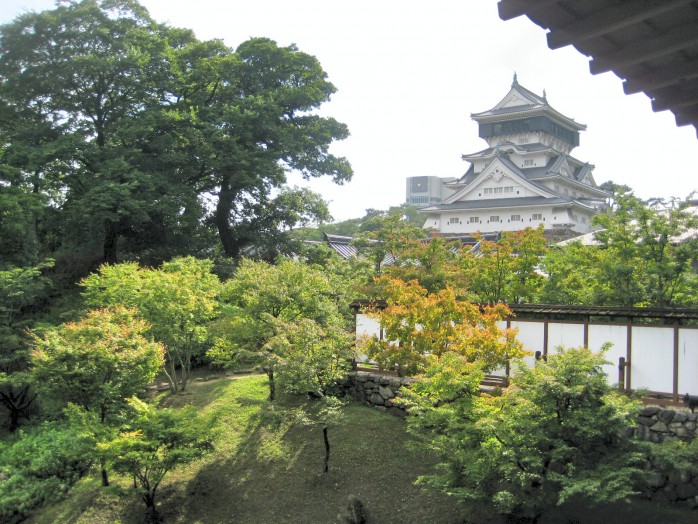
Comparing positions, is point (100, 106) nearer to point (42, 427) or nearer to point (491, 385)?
point (42, 427)

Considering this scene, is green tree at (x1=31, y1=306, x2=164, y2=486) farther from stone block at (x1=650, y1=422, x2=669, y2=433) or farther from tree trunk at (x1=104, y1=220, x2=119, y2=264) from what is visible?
tree trunk at (x1=104, y1=220, x2=119, y2=264)

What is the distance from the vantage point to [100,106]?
22891mm

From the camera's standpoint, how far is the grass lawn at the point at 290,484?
394 inches

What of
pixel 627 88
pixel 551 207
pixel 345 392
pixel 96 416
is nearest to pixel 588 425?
pixel 627 88

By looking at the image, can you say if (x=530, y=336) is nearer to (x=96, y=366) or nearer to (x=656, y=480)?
(x=656, y=480)

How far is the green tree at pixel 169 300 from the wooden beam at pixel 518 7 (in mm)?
11978

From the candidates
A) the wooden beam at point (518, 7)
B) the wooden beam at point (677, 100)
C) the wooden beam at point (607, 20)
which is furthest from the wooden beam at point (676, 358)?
the wooden beam at point (518, 7)

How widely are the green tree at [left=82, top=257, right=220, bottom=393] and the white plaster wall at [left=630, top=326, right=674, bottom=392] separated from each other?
375 inches

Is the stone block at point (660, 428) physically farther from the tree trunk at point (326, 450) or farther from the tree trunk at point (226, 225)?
the tree trunk at point (226, 225)

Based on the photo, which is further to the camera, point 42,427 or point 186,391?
point 186,391

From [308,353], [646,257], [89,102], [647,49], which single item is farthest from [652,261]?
[89,102]

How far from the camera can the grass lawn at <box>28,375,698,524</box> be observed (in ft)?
32.9

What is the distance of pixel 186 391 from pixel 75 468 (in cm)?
359

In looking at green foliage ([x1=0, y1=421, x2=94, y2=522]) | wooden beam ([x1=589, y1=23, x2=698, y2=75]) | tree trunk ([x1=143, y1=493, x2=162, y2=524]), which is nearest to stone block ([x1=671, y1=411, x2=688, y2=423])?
wooden beam ([x1=589, y1=23, x2=698, y2=75])
